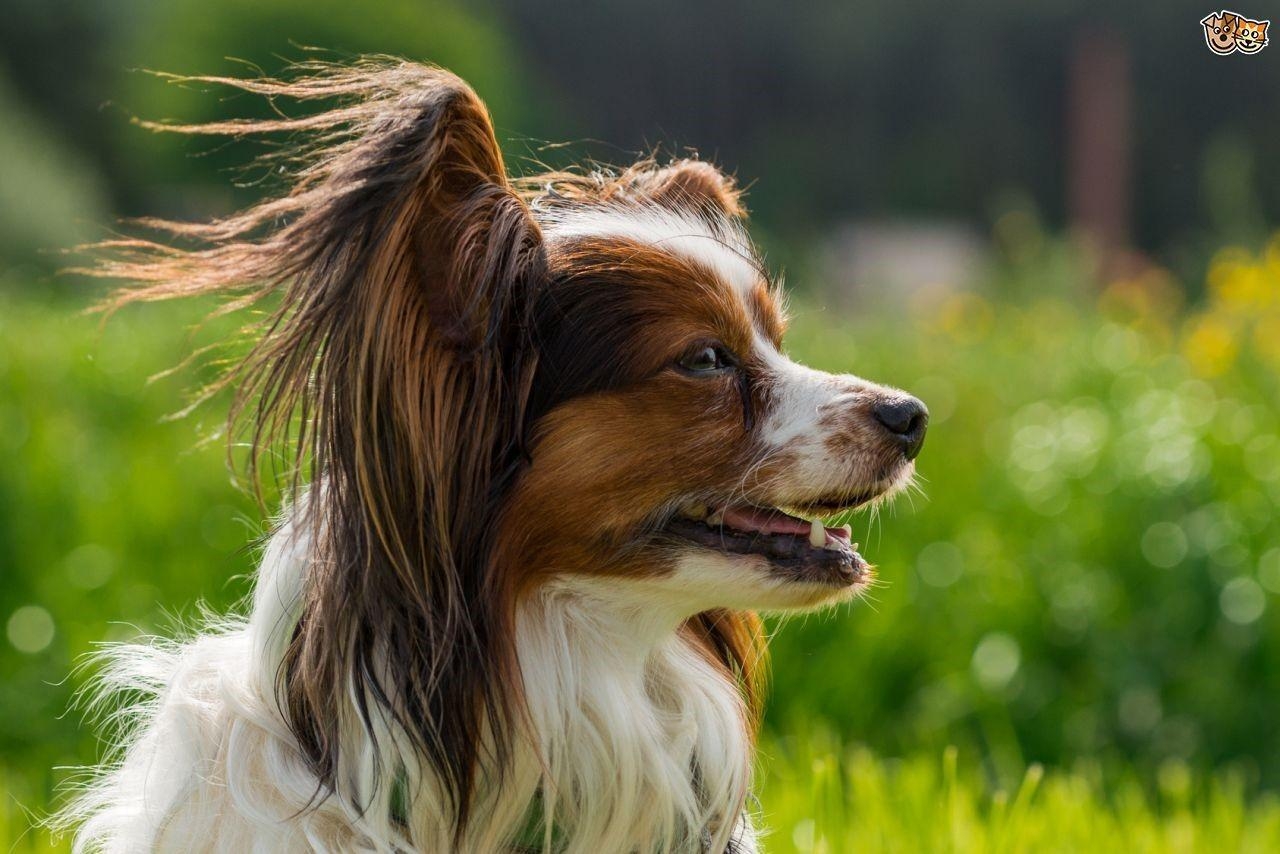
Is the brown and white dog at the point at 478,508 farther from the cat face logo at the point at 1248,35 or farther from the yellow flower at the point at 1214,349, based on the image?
the yellow flower at the point at 1214,349

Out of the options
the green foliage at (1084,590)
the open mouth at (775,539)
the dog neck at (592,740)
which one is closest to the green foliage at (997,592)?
the green foliage at (1084,590)

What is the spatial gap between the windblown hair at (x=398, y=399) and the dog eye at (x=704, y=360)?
0.71ft

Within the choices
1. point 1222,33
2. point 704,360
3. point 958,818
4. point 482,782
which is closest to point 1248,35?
point 1222,33

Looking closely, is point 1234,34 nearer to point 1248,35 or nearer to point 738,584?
point 1248,35

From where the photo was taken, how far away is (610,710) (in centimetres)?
263

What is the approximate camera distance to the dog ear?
312 centimetres

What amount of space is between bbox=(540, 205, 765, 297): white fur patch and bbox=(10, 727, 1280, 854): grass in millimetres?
1485

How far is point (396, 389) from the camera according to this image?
7.72 feet

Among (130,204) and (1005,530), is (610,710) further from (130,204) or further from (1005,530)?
(130,204)

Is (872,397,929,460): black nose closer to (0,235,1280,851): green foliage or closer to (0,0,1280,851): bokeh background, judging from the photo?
(0,0,1280,851): bokeh background

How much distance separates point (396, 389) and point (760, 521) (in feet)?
2.45

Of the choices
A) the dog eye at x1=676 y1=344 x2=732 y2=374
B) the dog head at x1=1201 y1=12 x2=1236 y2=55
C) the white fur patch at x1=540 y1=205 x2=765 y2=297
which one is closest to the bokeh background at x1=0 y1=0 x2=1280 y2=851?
the white fur patch at x1=540 y1=205 x2=765 y2=297

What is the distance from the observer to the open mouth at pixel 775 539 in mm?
2648

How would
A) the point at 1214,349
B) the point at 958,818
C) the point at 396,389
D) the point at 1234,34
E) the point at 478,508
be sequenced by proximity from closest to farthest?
the point at 396,389, the point at 478,508, the point at 958,818, the point at 1234,34, the point at 1214,349
